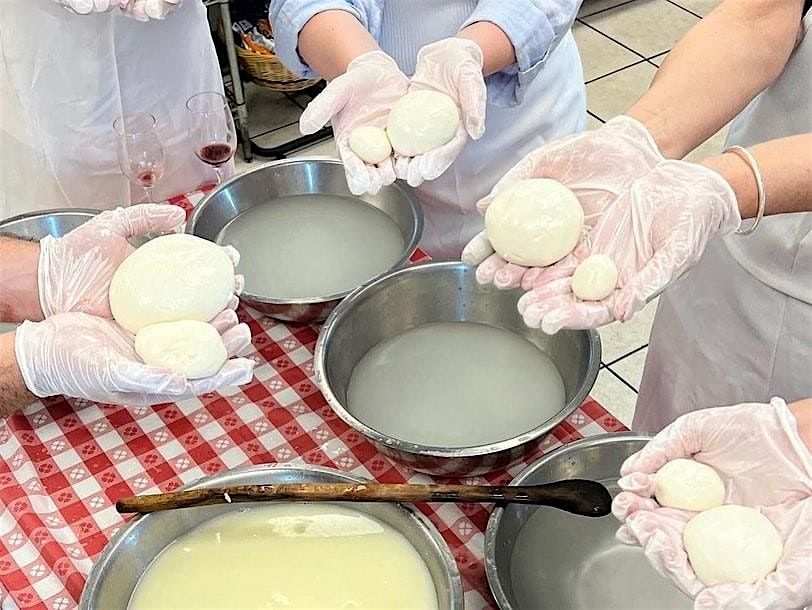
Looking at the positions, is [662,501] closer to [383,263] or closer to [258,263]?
[383,263]

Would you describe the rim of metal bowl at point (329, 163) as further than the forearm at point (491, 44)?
No

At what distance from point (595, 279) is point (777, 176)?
0.25 metres

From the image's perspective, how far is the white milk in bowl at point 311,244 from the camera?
1.43 m

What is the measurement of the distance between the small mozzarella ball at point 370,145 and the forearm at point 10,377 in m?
0.51

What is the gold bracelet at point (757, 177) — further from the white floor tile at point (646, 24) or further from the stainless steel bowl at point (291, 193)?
the white floor tile at point (646, 24)

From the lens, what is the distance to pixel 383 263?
4.74 ft

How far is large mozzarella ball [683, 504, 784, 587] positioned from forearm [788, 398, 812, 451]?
0.09 m

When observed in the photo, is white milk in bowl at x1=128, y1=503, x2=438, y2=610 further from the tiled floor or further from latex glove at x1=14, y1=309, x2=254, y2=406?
the tiled floor

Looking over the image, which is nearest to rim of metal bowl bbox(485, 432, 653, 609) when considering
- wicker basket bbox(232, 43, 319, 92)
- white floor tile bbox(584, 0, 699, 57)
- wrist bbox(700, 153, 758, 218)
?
wrist bbox(700, 153, 758, 218)

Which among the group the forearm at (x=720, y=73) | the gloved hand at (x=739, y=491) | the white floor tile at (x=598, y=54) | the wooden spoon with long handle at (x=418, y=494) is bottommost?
the white floor tile at (x=598, y=54)

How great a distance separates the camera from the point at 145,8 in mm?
1619

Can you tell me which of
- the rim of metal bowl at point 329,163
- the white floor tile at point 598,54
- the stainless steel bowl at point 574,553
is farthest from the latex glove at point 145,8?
the white floor tile at point 598,54

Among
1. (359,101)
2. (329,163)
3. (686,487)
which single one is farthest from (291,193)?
(686,487)

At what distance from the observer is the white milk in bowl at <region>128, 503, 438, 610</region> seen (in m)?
1.03
